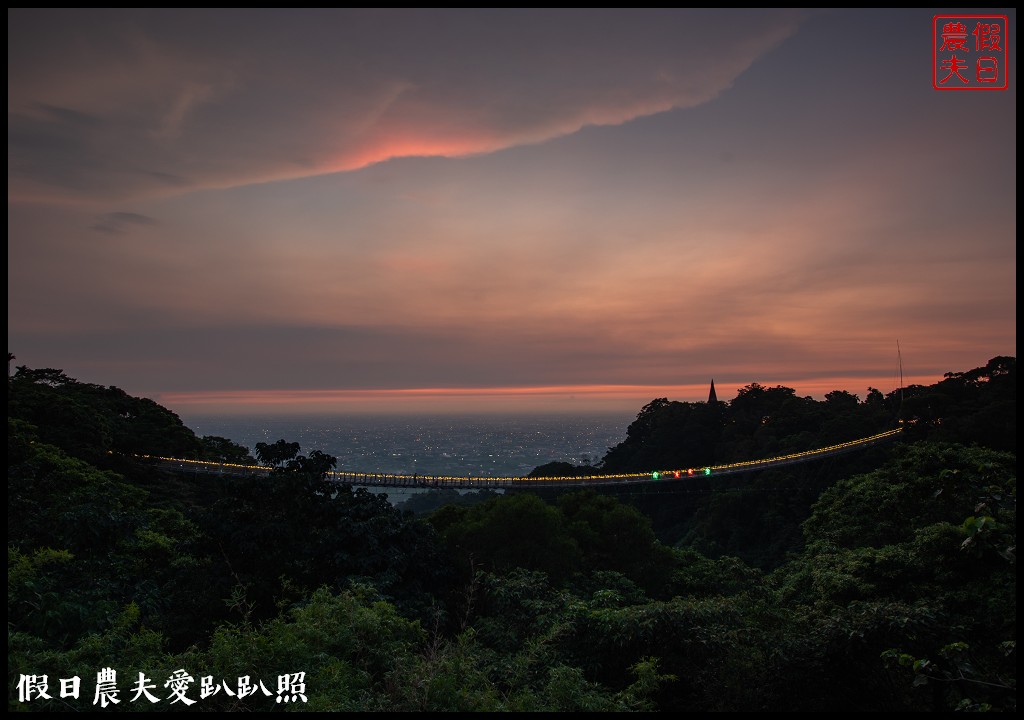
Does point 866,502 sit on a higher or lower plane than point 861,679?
higher

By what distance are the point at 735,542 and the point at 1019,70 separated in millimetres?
38326

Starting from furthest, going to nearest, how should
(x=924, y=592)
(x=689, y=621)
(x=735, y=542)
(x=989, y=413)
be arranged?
(x=735, y=542) < (x=989, y=413) < (x=924, y=592) < (x=689, y=621)

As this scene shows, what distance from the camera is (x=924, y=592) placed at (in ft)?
38.0

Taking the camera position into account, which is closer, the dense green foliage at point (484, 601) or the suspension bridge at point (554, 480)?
the dense green foliage at point (484, 601)

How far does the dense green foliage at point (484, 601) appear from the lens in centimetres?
670

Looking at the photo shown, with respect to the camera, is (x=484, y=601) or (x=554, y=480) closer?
(x=484, y=601)

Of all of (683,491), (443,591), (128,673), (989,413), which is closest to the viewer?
(128,673)

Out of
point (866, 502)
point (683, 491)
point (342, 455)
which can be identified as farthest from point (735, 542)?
point (342, 455)

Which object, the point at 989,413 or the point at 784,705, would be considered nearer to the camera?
the point at 784,705

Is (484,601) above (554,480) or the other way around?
above

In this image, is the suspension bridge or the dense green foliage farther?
the suspension bridge

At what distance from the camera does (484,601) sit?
13531 mm

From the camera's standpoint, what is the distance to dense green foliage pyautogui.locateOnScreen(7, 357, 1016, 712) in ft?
22.0

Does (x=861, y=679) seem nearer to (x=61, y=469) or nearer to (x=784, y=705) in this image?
(x=784, y=705)
